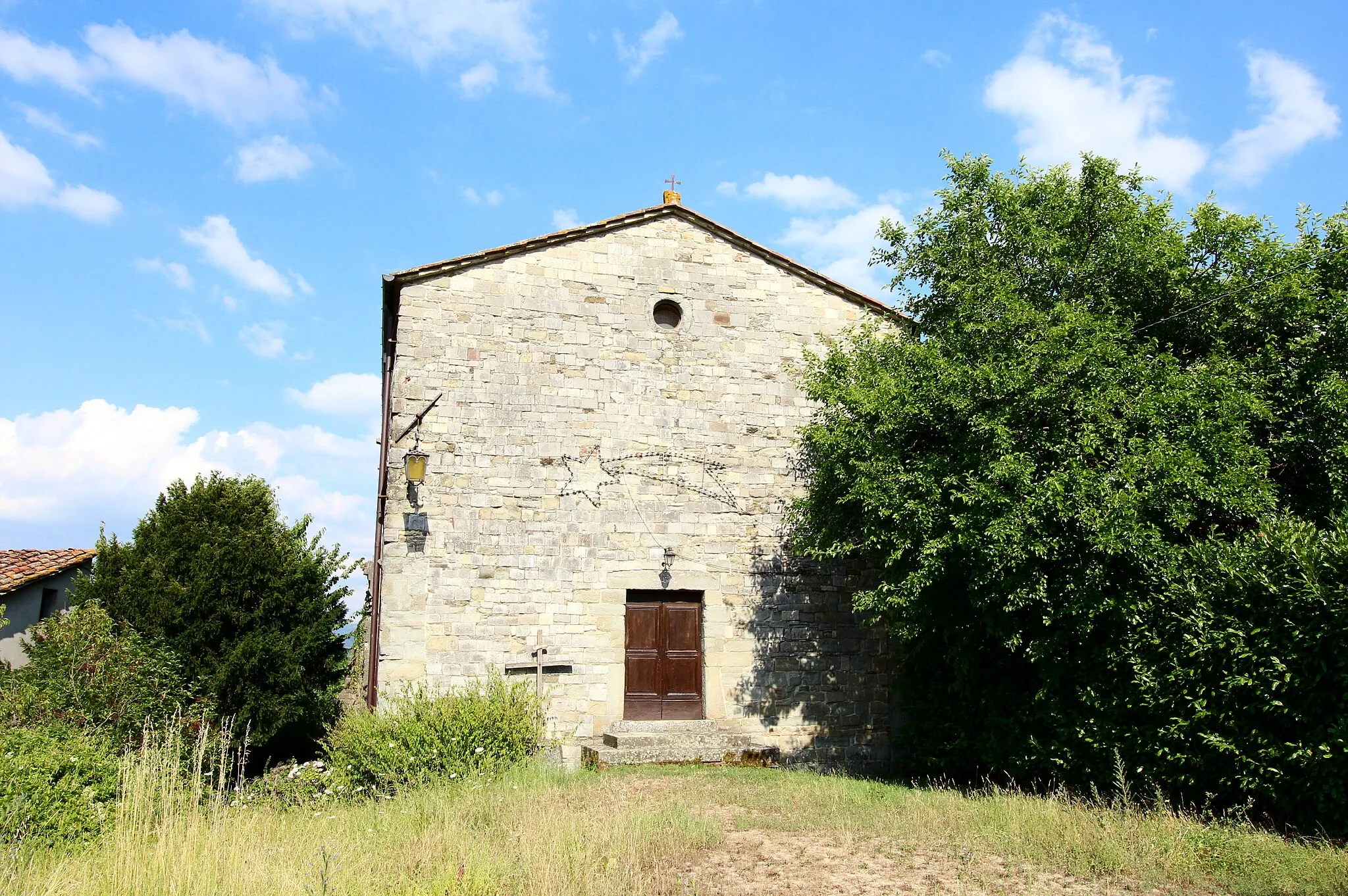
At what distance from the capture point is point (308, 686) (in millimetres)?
11180

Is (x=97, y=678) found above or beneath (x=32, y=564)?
beneath

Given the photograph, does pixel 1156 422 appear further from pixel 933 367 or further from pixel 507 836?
pixel 507 836

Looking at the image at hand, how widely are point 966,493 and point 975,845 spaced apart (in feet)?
11.1

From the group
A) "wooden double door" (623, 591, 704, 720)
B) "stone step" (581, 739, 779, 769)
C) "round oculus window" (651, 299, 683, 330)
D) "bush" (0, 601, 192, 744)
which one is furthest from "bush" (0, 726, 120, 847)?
"round oculus window" (651, 299, 683, 330)

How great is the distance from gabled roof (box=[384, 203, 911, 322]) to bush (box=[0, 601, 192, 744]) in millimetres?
4911

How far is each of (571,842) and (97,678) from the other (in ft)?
21.0

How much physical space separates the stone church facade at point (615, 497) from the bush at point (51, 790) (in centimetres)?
395

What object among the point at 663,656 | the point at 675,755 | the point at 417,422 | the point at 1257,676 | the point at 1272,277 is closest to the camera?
the point at 1257,676

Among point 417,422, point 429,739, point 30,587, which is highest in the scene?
point 417,422

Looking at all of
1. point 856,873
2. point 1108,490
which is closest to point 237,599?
point 856,873

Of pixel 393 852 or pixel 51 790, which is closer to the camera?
pixel 393 852

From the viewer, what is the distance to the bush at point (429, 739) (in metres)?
8.86

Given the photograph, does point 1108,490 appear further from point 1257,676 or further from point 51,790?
point 51,790

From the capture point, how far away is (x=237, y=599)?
10672 millimetres
